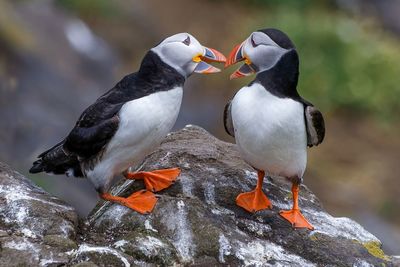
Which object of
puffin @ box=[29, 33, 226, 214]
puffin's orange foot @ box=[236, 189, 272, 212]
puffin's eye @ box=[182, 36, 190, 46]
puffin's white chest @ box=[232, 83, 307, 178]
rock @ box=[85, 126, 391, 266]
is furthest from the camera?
puffin's orange foot @ box=[236, 189, 272, 212]

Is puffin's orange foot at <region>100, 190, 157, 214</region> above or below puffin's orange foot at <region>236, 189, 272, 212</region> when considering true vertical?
below

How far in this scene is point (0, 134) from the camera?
331 inches

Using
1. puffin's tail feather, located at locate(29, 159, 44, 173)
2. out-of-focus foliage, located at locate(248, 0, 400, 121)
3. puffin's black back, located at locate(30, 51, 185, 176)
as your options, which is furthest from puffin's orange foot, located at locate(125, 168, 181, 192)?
out-of-focus foliage, located at locate(248, 0, 400, 121)

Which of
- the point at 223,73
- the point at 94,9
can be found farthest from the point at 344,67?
the point at 94,9

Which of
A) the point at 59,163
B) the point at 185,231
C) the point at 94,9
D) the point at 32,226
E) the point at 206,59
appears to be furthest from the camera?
the point at 94,9

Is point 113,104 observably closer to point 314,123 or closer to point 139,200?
point 139,200

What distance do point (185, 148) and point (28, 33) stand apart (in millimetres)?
6489

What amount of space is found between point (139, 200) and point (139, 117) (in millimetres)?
521

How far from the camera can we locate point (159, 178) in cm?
531

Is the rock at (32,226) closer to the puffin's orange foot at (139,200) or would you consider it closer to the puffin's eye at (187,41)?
the puffin's orange foot at (139,200)

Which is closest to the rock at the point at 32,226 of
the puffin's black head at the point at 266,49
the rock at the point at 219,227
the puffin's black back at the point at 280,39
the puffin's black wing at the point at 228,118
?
the rock at the point at 219,227

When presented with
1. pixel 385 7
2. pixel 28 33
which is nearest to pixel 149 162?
pixel 28 33

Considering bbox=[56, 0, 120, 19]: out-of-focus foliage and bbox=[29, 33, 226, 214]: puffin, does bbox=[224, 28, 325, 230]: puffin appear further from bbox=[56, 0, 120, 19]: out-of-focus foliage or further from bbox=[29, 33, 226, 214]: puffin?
bbox=[56, 0, 120, 19]: out-of-focus foliage

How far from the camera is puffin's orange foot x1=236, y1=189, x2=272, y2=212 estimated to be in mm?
5223
